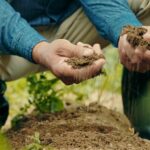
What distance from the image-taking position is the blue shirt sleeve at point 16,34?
2435 mm

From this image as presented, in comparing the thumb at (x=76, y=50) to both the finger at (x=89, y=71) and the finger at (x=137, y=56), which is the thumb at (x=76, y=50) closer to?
the finger at (x=89, y=71)

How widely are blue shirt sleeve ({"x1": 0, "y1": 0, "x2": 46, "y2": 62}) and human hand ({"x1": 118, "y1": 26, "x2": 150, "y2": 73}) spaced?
31 cm

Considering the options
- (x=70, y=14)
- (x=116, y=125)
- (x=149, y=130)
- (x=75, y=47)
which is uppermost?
(x=75, y=47)

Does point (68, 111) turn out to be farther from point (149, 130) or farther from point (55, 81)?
point (149, 130)

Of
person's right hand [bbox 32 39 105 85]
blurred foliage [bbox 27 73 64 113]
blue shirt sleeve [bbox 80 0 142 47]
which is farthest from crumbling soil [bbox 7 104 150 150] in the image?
blue shirt sleeve [bbox 80 0 142 47]

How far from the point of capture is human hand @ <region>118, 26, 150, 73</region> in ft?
7.43

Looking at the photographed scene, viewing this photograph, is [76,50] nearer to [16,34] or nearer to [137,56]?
[137,56]

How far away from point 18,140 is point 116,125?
0.50 meters

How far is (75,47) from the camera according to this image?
2.25 meters

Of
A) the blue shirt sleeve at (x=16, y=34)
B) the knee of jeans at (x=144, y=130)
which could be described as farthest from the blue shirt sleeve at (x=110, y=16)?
the knee of jeans at (x=144, y=130)

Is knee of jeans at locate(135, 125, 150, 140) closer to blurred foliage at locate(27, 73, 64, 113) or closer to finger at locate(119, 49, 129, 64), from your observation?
blurred foliage at locate(27, 73, 64, 113)

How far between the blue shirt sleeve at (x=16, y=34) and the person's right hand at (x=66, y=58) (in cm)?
10

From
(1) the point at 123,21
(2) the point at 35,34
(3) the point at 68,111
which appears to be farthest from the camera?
(3) the point at 68,111

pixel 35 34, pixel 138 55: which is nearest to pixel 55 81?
pixel 35 34
